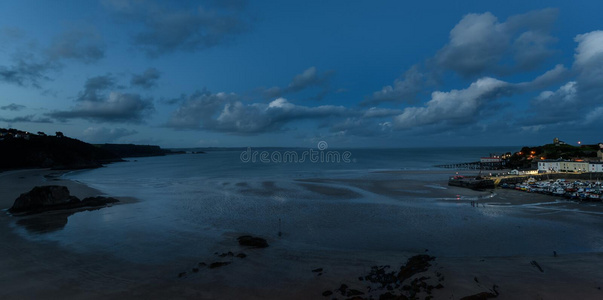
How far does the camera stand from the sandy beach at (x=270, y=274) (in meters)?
13.2

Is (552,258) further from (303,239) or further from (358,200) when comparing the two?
(358,200)

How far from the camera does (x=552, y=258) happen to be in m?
17.0

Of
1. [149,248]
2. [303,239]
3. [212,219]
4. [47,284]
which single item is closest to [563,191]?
[303,239]

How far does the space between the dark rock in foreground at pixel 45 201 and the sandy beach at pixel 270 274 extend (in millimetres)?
12522

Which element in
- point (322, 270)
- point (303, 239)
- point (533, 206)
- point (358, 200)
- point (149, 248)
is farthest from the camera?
point (358, 200)

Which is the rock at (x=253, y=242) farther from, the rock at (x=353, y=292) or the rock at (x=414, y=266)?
the rock at (x=414, y=266)

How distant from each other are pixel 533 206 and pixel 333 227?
25.4 meters

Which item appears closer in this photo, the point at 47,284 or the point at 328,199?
the point at 47,284

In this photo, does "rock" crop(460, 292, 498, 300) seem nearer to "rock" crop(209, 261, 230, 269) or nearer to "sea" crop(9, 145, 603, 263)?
"sea" crop(9, 145, 603, 263)

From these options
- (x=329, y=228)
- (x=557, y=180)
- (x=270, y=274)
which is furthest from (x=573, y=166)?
(x=270, y=274)

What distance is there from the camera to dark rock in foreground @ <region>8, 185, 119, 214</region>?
1166 inches

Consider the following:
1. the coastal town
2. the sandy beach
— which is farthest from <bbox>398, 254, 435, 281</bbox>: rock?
the coastal town

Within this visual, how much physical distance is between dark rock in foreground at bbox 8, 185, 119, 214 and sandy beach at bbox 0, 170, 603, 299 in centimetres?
1252

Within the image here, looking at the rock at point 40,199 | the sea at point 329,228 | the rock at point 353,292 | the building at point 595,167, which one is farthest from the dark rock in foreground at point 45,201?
the building at point 595,167
